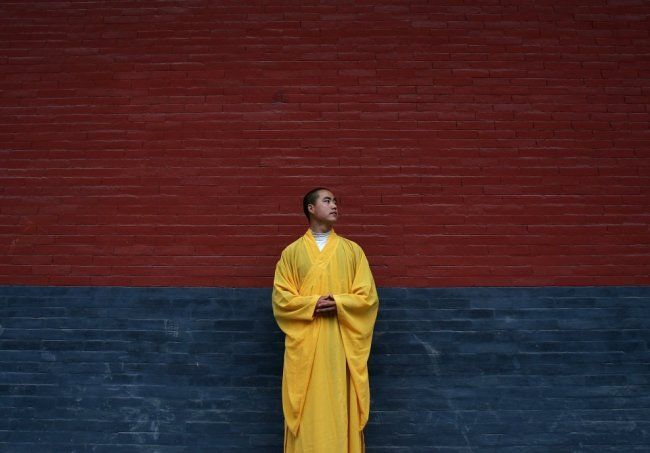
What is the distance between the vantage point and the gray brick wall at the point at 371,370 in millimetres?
3934

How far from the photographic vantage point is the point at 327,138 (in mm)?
4406

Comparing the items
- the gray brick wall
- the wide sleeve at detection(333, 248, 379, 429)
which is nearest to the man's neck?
the wide sleeve at detection(333, 248, 379, 429)

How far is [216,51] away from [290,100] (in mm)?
836

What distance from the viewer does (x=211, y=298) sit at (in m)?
4.15

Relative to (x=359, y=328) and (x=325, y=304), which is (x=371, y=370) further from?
(x=325, y=304)

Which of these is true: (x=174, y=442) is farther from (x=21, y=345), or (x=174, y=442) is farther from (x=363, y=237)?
(x=363, y=237)

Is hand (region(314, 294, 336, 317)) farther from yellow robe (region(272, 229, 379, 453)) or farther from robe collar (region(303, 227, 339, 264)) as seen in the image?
robe collar (region(303, 227, 339, 264))

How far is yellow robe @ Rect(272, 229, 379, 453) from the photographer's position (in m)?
3.32

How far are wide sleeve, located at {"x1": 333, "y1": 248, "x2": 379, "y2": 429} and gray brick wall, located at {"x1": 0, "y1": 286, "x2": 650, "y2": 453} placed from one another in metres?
0.57

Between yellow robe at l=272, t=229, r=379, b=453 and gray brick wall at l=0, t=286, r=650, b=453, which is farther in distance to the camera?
gray brick wall at l=0, t=286, r=650, b=453

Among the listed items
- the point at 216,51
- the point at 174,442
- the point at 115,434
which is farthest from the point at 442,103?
the point at 115,434

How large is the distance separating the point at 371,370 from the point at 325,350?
0.77 meters

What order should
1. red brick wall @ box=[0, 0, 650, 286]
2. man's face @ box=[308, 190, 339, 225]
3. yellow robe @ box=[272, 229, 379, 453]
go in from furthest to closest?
red brick wall @ box=[0, 0, 650, 286] → man's face @ box=[308, 190, 339, 225] → yellow robe @ box=[272, 229, 379, 453]

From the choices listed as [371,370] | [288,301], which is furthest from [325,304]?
[371,370]
